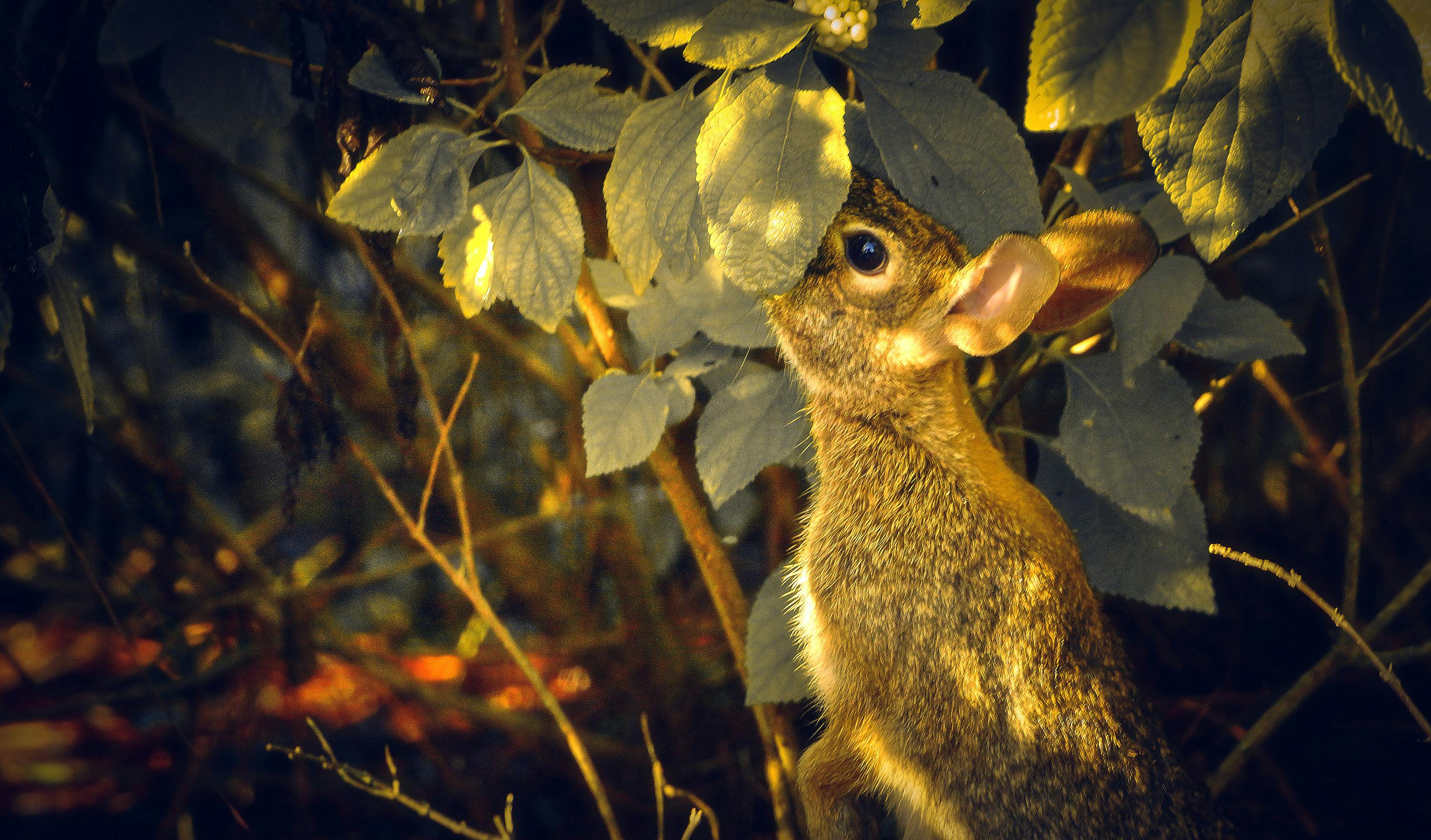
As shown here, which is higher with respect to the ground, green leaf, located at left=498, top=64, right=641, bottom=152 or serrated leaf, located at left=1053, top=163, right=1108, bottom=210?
green leaf, located at left=498, top=64, right=641, bottom=152

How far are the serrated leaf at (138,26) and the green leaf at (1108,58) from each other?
2.84 ft

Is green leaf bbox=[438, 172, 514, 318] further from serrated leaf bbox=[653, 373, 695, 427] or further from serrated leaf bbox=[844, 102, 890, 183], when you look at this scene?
serrated leaf bbox=[844, 102, 890, 183]

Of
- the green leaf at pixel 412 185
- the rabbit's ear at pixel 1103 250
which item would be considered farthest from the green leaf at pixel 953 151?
the green leaf at pixel 412 185

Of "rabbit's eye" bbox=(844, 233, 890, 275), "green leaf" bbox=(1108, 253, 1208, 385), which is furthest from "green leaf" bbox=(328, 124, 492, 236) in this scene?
"green leaf" bbox=(1108, 253, 1208, 385)

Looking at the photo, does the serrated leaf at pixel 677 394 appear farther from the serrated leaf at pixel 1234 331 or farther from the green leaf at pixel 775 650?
the serrated leaf at pixel 1234 331

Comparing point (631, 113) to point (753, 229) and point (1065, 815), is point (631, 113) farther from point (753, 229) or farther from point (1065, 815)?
point (1065, 815)

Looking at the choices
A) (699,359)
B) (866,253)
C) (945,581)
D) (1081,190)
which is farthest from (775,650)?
(1081,190)

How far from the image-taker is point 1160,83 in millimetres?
440

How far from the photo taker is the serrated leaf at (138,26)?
780 mm

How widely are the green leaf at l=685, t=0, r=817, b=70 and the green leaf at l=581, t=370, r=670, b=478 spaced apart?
33 cm

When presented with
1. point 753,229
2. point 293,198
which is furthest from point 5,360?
point 753,229

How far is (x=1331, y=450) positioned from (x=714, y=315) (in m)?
0.99

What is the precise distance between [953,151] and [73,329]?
909 mm

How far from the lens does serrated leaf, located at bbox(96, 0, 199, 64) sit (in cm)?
78
